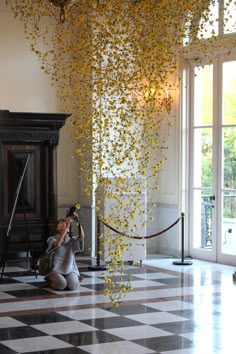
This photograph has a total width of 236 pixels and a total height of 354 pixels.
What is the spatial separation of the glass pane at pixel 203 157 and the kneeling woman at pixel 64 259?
3124 millimetres

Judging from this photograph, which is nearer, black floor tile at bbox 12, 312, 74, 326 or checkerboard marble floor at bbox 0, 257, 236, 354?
checkerboard marble floor at bbox 0, 257, 236, 354

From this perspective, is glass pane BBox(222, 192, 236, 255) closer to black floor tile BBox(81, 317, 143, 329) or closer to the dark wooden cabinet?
the dark wooden cabinet

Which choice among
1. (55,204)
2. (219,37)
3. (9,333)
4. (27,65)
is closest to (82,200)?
(55,204)

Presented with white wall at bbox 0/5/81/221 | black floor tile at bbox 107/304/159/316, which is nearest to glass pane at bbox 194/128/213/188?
white wall at bbox 0/5/81/221

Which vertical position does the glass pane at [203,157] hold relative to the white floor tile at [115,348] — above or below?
above

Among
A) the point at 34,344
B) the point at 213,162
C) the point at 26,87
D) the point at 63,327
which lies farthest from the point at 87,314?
the point at 26,87

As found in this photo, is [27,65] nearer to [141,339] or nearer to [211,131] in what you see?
[211,131]

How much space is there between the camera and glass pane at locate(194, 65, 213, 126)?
1180 centimetres

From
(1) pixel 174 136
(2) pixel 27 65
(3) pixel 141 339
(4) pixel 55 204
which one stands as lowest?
(3) pixel 141 339

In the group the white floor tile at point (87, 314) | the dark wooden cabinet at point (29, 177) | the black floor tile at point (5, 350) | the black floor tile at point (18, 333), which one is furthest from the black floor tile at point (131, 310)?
the dark wooden cabinet at point (29, 177)

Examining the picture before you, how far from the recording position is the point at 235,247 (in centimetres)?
1127

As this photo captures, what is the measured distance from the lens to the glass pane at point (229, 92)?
37.1ft

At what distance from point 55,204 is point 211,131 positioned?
261cm

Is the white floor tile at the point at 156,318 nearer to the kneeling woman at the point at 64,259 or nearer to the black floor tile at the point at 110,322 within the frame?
the black floor tile at the point at 110,322
